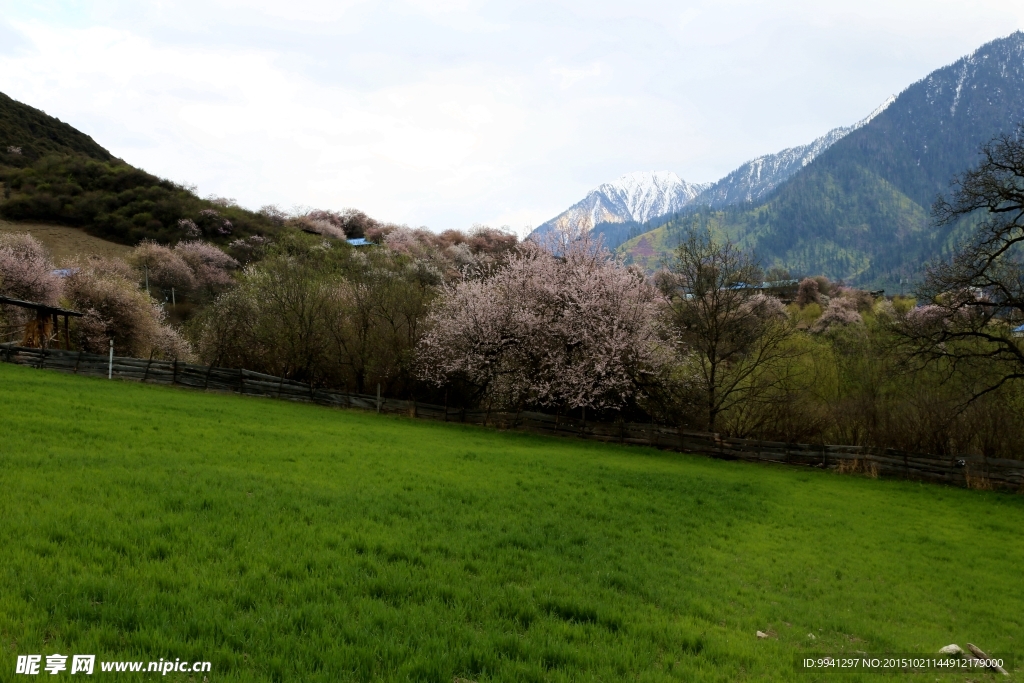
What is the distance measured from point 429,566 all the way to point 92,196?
292ft

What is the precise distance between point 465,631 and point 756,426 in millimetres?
27839

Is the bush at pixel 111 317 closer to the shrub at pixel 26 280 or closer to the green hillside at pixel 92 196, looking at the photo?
the shrub at pixel 26 280

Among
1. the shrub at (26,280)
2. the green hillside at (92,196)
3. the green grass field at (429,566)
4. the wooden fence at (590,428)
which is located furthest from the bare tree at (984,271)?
the green hillside at (92,196)

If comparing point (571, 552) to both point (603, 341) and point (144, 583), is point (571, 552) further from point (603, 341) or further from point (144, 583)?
point (603, 341)

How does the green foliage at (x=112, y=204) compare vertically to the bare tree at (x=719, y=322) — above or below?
above

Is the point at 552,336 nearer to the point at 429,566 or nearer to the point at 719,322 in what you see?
the point at 719,322

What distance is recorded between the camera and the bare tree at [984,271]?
21359 millimetres

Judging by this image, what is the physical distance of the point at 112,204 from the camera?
7525 centimetres

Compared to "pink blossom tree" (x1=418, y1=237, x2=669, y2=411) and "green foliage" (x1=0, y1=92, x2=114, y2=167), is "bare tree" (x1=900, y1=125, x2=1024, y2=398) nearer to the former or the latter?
"pink blossom tree" (x1=418, y1=237, x2=669, y2=411)

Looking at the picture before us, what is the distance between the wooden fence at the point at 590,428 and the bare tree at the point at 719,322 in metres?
2.82

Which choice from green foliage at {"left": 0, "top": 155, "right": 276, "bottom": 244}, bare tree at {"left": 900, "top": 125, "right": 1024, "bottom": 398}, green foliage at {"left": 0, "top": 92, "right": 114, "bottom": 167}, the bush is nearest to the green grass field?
bare tree at {"left": 900, "top": 125, "right": 1024, "bottom": 398}

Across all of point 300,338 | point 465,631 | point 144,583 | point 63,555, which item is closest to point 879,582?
point 465,631

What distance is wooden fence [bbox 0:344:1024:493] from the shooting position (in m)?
23.6

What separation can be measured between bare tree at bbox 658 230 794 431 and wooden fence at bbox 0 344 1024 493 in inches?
111
